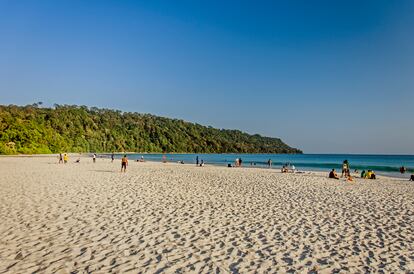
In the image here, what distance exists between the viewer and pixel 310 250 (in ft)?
22.2

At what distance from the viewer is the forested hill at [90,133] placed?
→ 3182 inches

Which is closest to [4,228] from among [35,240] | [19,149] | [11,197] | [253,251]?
[35,240]

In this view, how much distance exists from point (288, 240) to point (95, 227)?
16.2 feet

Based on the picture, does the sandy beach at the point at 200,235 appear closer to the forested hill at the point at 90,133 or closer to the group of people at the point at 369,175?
the group of people at the point at 369,175

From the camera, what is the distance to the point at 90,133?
13775cm

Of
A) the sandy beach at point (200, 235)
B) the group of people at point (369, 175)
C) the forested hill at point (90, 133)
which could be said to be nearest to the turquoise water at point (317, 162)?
the group of people at point (369, 175)

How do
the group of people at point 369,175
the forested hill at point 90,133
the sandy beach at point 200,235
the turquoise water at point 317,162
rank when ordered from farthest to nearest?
the forested hill at point 90,133 → the turquoise water at point 317,162 → the group of people at point 369,175 → the sandy beach at point 200,235

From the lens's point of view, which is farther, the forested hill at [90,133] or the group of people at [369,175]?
the forested hill at [90,133]

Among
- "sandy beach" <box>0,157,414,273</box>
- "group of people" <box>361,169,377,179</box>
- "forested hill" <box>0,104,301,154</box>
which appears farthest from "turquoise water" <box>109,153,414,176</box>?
"sandy beach" <box>0,157,414,273</box>

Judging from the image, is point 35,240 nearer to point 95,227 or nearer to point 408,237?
point 95,227

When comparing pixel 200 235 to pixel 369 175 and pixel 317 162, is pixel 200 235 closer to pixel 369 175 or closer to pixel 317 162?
pixel 369 175

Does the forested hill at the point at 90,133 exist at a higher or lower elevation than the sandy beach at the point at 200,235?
higher

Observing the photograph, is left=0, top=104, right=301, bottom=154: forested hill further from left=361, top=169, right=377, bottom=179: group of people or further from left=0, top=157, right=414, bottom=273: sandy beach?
left=0, top=157, right=414, bottom=273: sandy beach

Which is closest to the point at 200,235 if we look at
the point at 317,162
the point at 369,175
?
the point at 369,175
